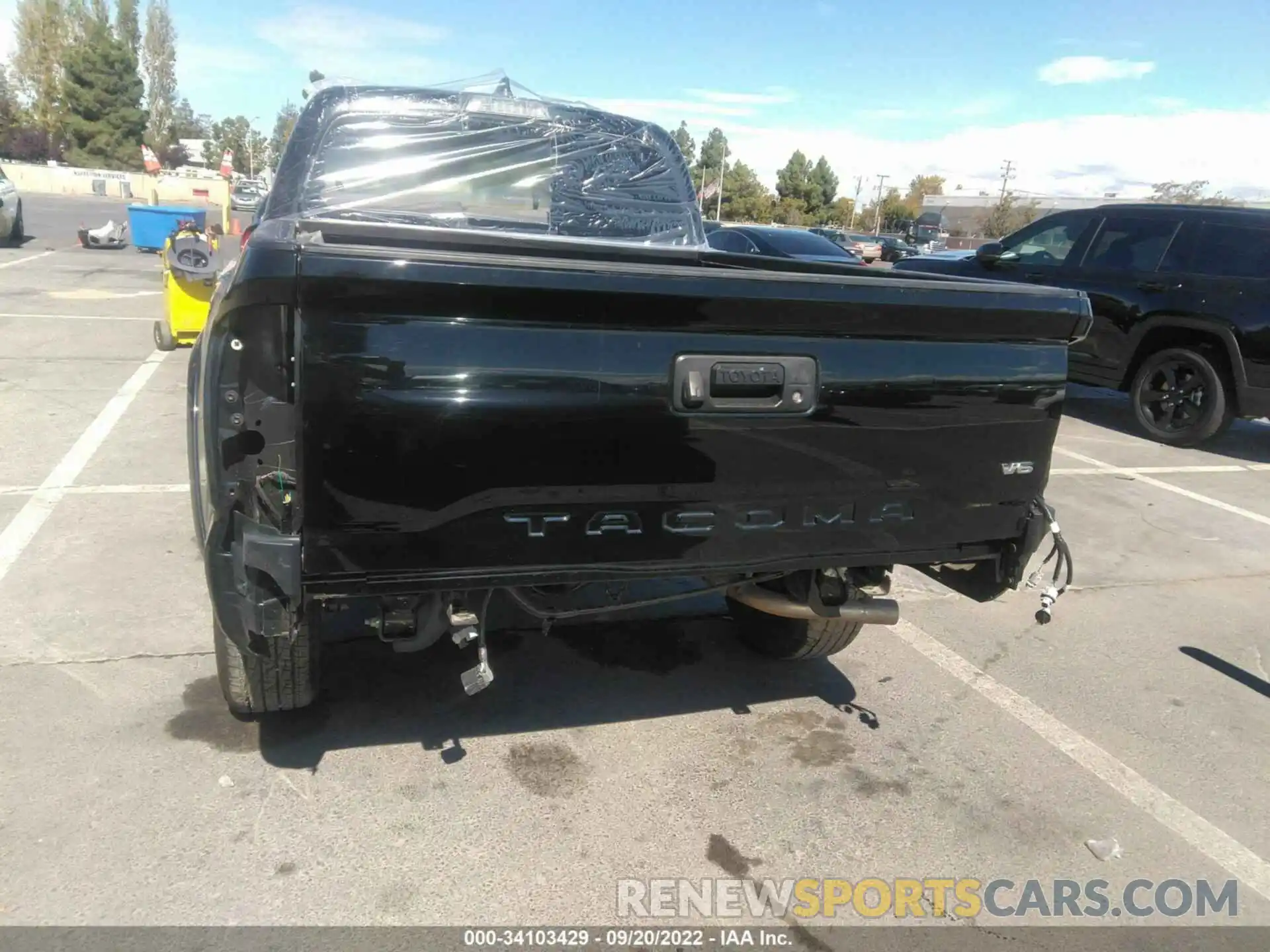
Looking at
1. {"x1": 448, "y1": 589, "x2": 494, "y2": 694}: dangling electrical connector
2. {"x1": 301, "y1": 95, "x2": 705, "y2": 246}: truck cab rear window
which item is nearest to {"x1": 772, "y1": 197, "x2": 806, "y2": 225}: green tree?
{"x1": 301, "y1": 95, "x2": 705, "y2": 246}: truck cab rear window

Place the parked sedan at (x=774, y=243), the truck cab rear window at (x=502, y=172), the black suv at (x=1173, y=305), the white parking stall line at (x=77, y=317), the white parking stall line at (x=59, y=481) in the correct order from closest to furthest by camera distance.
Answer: the truck cab rear window at (x=502, y=172) → the white parking stall line at (x=59, y=481) → the black suv at (x=1173, y=305) → the white parking stall line at (x=77, y=317) → the parked sedan at (x=774, y=243)

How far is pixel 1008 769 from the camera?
3180 millimetres

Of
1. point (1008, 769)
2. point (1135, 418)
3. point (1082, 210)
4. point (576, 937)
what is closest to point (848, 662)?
point (1008, 769)

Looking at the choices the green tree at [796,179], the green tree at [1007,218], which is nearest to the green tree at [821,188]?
the green tree at [796,179]

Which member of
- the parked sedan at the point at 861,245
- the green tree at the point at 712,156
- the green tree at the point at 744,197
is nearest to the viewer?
the parked sedan at the point at 861,245

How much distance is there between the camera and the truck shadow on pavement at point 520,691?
3084mm

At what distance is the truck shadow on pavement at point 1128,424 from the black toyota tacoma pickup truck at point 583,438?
232 inches

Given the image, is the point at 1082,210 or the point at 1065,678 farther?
the point at 1082,210

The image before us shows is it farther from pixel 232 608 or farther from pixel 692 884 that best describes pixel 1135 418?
pixel 232 608

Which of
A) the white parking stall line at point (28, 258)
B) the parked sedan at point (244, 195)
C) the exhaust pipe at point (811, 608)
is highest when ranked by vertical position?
the parked sedan at point (244, 195)

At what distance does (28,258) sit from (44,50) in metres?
71.5

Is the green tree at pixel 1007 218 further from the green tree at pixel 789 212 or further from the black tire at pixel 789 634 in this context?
A: the black tire at pixel 789 634

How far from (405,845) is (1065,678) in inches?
109

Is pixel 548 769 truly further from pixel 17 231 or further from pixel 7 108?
pixel 7 108
